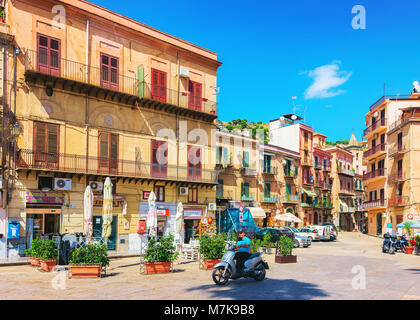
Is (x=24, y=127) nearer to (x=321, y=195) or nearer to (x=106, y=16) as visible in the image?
(x=106, y=16)

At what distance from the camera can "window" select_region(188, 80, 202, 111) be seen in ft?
96.8

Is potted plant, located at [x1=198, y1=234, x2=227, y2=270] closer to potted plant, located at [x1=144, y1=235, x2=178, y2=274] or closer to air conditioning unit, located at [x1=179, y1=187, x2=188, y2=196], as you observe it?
potted plant, located at [x1=144, y1=235, x2=178, y2=274]

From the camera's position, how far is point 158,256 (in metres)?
14.5

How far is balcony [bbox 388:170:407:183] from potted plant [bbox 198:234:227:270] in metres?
31.9

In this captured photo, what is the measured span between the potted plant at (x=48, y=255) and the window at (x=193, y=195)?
14.5m

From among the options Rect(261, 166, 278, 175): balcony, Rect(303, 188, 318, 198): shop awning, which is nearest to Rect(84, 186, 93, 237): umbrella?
Rect(261, 166, 278, 175): balcony

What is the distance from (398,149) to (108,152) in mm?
31611

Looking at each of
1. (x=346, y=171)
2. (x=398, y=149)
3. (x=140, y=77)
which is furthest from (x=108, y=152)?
(x=346, y=171)

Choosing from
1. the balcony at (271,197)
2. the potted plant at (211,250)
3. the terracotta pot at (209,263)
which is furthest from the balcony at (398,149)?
the terracotta pot at (209,263)

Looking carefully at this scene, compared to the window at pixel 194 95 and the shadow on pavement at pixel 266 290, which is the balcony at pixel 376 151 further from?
the shadow on pavement at pixel 266 290

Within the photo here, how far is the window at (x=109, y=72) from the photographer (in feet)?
80.5

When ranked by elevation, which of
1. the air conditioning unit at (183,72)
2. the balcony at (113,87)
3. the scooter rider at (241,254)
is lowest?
the scooter rider at (241,254)

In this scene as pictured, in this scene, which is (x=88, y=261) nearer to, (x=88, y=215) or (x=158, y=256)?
(x=158, y=256)
